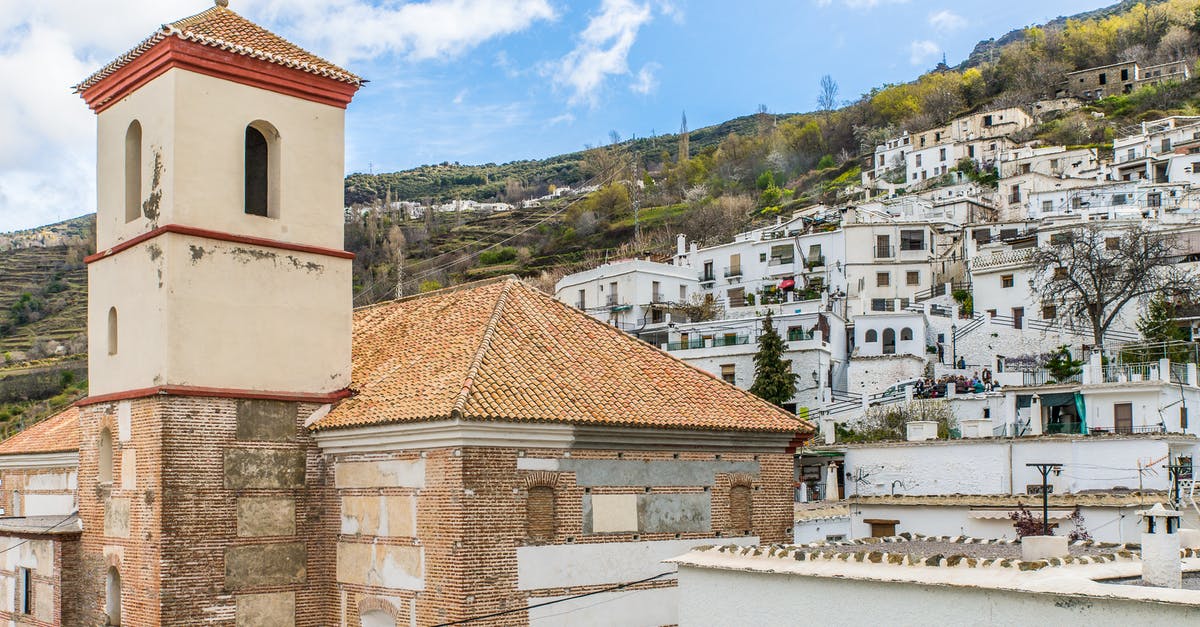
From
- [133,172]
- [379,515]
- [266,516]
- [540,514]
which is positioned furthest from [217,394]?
[540,514]

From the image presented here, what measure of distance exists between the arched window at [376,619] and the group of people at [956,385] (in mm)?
32436

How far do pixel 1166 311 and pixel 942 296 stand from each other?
11781mm

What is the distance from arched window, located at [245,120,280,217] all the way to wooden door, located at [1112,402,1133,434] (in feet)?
93.7

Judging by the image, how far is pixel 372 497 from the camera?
18250 mm

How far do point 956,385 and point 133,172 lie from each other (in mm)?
36538

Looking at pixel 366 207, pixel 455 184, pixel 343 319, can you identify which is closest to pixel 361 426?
pixel 343 319

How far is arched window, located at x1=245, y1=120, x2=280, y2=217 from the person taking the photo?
64.4 ft

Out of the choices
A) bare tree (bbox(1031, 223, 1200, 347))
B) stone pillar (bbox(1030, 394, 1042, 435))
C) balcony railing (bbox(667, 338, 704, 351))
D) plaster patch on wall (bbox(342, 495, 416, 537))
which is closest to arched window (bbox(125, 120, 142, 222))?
plaster patch on wall (bbox(342, 495, 416, 537))

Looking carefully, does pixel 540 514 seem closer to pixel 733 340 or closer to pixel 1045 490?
pixel 1045 490

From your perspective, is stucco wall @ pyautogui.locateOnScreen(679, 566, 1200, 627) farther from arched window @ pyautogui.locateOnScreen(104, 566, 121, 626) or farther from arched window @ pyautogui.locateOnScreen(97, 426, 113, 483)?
arched window @ pyautogui.locateOnScreen(97, 426, 113, 483)

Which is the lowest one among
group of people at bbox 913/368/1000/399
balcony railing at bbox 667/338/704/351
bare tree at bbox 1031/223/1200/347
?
group of people at bbox 913/368/1000/399

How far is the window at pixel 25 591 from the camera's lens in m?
21.4

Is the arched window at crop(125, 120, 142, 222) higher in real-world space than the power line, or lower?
higher

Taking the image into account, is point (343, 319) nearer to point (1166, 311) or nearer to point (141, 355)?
point (141, 355)
